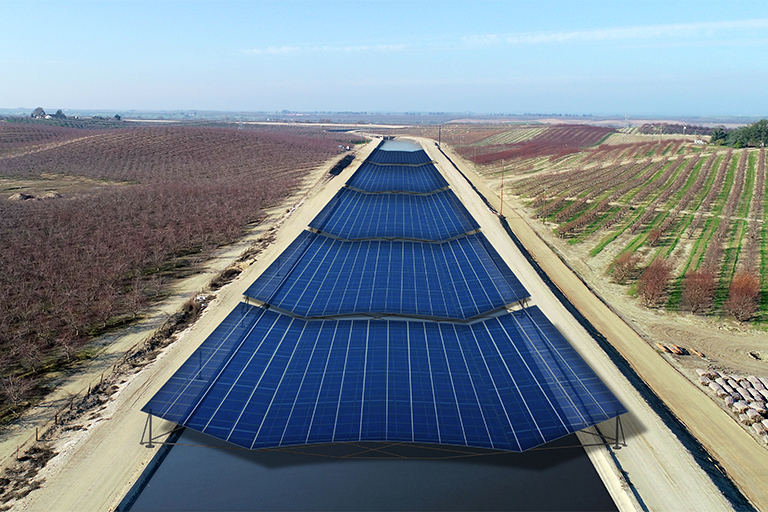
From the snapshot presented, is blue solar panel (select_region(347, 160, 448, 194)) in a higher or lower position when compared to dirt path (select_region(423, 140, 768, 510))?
higher

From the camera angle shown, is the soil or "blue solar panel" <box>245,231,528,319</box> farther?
"blue solar panel" <box>245,231,528,319</box>

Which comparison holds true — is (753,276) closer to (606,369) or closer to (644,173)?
(606,369)

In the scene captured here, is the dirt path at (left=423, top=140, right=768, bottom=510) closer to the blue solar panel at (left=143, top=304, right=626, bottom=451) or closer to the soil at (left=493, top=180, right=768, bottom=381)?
the soil at (left=493, top=180, right=768, bottom=381)

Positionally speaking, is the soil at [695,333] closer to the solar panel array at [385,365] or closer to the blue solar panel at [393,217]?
the solar panel array at [385,365]

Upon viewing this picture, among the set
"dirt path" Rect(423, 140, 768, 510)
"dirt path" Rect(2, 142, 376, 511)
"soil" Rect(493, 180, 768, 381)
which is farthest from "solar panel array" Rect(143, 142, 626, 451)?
"soil" Rect(493, 180, 768, 381)

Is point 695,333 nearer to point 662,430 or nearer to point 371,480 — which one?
point 662,430

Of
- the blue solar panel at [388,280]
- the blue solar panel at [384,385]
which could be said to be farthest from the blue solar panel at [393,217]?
the blue solar panel at [384,385]

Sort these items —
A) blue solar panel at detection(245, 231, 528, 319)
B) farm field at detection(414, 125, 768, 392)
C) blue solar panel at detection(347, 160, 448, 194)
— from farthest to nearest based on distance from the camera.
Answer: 1. blue solar panel at detection(347, 160, 448, 194)
2. farm field at detection(414, 125, 768, 392)
3. blue solar panel at detection(245, 231, 528, 319)
